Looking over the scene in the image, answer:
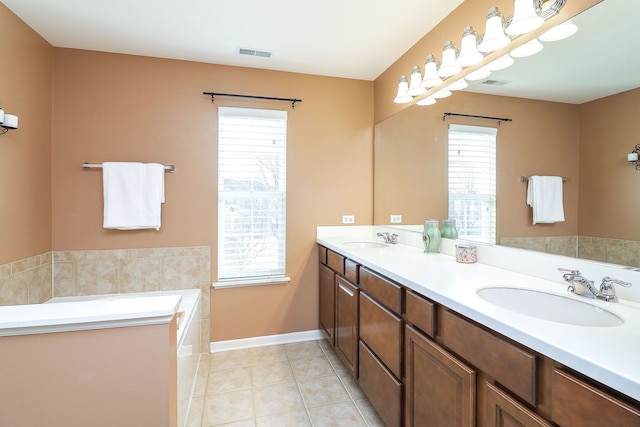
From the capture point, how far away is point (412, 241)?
2.49 metres

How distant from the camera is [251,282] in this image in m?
2.75

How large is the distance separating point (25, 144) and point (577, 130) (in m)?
3.27

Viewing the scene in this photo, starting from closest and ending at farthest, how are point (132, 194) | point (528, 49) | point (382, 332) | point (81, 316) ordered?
point (81, 316), point (528, 49), point (382, 332), point (132, 194)

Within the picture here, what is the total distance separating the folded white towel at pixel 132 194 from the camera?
2393mm

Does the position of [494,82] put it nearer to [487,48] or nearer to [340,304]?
[487,48]

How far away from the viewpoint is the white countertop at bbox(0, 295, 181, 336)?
1028 millimetres

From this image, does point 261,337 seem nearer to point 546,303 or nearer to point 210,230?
point 210,230

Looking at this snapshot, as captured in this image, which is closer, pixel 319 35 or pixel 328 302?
pixel 319 35

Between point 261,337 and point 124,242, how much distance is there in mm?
1438

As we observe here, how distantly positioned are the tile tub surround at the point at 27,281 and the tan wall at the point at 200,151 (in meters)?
0.20

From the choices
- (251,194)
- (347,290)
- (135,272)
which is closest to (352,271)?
(347,290)

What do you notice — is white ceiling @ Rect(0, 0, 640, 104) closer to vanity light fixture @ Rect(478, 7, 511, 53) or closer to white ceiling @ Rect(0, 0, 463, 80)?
white ceiling @ Rect(0, 0, 463, 80)

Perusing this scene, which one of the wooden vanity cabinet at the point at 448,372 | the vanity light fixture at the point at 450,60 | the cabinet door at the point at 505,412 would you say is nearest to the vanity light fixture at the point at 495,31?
the vanity light fixture at the point at 450,60

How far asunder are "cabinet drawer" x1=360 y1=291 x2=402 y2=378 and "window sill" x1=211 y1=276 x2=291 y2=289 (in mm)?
1064
